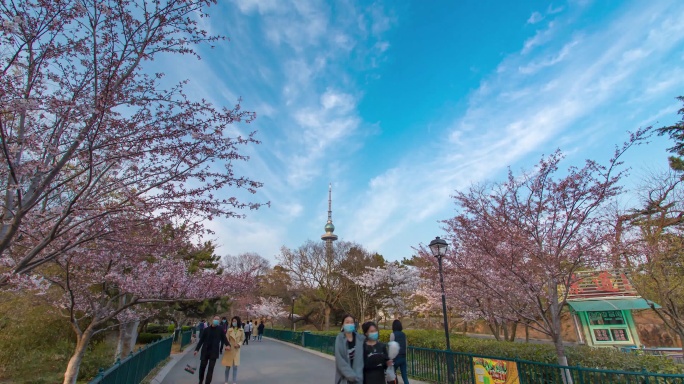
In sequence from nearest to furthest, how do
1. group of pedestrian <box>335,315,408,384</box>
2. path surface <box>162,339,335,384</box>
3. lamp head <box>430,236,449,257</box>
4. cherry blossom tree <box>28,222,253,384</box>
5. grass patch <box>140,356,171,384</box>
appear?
1. group of pedestrian <box>335,315,408,384</box>
2. cherry blossom tree <box>28,222,253,384</box>
3. grass patch <box>140,356,171,384</box>
4. path surface <box>162,339,335,384</box>
5. lamp head <box>430,236,449,257</box>

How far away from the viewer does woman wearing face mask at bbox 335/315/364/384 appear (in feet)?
15.5

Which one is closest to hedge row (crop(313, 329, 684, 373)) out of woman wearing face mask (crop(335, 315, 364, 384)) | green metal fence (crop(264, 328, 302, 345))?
woman wearing face mask (crop(335, 315, 364, 384))

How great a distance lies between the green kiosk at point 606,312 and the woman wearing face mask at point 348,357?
22.4 m

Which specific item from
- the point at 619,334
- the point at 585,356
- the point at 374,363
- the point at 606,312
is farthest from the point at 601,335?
the point at 374,363

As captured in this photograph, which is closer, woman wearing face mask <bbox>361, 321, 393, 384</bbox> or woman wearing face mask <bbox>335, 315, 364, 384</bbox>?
woman wearing face mask <bbox>335, 315, 364, 384</bbox>

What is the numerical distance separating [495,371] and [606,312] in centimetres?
2221

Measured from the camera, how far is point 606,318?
23188 mm

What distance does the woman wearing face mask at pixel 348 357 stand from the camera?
474 cm

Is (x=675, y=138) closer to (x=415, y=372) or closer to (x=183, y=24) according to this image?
(x=415, y=372)

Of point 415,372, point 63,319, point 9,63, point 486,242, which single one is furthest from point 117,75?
point 63,319

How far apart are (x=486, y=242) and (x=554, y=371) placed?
9.44ft

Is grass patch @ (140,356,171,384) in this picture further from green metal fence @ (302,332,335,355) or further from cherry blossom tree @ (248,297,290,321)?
cherry blossom tree @ (248,297,290,321)

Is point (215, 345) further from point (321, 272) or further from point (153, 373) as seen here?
point (321, 272)

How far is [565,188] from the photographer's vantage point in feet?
26.4
